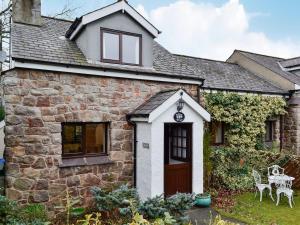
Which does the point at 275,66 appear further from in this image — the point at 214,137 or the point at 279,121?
the point at 214,137

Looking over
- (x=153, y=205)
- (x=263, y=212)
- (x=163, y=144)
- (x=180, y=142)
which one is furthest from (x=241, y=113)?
(x=153, y=205)

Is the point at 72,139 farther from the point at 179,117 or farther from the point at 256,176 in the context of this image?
the point at 256,176

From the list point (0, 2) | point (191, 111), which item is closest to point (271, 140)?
point (191, 111)

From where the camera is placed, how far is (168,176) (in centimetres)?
988

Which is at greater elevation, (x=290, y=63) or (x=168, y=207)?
(x=290, y=63)

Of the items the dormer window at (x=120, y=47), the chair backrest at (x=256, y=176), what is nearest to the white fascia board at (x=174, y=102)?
the dormer window at (x=120, y=47)

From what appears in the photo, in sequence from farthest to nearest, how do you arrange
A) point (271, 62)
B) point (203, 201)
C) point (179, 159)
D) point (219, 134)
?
point (271, 62) → point (219, 134) → point (179, 159) → point (203, 201)

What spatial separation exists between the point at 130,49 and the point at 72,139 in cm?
386

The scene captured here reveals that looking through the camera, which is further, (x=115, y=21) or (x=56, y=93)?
(x=115, y=21)

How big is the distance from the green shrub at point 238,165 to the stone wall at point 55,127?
426 centimetres

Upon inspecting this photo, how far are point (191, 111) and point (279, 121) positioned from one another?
8.49 metres

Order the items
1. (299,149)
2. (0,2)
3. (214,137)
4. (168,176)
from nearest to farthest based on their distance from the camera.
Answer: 1. (168,176)
2. (214,137)
3. (299,149)
4. (0,2)

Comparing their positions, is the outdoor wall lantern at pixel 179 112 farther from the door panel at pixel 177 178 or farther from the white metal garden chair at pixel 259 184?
the white metal garden chair at pixel 259 184

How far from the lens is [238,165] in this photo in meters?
13.1
